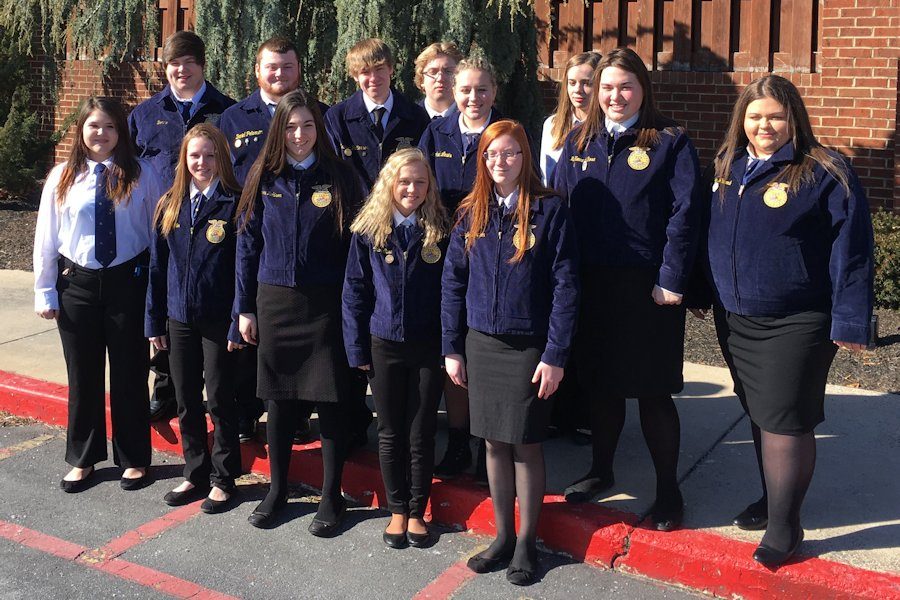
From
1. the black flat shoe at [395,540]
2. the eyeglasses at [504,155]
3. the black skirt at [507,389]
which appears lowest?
the black flat shoe at [395,540]

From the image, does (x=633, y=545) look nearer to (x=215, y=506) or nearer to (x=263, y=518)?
(x=263, y=518)

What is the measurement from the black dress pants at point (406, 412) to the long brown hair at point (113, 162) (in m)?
1.53

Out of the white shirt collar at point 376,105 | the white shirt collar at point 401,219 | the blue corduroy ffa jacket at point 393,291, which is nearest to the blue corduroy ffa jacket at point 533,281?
the blue corduroy ffa jacket at point 393,291

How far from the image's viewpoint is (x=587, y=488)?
456 cm

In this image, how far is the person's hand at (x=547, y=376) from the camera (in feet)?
13.0

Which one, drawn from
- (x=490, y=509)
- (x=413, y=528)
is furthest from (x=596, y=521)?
(x=413, y=528)

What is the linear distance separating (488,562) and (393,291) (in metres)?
1.16

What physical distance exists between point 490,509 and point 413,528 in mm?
345

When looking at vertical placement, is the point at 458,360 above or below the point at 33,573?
above

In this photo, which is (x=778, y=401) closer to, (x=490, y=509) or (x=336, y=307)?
(x=490, y=509)

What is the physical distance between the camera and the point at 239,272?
4.55 metres

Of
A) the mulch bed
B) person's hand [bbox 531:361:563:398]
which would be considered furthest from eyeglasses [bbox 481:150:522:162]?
the mulch bed

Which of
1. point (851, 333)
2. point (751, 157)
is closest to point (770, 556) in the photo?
point (851, 333)

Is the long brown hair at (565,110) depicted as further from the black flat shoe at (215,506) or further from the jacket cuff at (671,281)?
the black flat shoe at (215,506)
